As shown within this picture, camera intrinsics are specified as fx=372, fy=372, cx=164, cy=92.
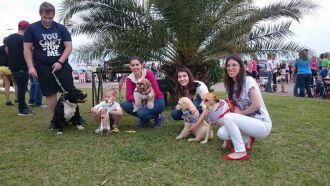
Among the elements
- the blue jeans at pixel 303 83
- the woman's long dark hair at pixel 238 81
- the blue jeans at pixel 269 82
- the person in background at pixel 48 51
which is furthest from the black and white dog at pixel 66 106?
the blue jeans at pixel 269 82

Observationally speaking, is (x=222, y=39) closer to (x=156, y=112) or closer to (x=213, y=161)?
(x=156, y=112)

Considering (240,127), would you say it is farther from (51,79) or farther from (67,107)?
(51,79)

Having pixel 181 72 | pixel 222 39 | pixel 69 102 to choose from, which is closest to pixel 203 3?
pixel 222 39

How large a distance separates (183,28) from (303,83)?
22.1 feet

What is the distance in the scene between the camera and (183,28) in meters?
8.60

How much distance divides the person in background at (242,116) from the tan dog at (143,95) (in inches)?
65.1

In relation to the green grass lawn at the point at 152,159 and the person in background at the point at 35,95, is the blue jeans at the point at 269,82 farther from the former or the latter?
the person in background at the point at 35,95

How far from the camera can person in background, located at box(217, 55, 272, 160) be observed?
4.61 m

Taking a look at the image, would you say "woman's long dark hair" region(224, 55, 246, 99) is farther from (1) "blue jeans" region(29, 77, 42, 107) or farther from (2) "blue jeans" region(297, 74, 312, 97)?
(2) "blue jeans" region(297, 74, 312, 97)

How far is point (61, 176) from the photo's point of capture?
4023 mm

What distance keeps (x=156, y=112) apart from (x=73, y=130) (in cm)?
147

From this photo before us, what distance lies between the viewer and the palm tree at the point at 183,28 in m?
8.40

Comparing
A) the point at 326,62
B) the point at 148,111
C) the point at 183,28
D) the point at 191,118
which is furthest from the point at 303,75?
the point at 191,118

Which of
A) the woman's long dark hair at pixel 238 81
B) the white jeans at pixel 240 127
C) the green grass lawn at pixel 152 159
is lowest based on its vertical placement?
the green grass lawn at pixel 152 159
